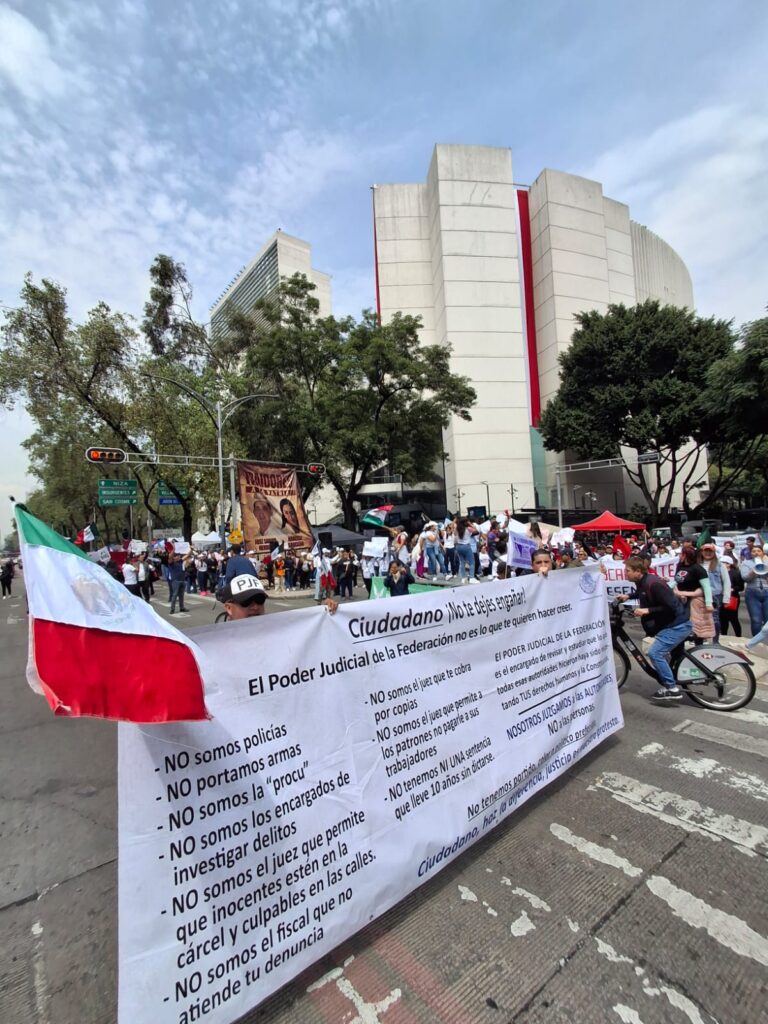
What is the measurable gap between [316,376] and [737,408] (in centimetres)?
2298

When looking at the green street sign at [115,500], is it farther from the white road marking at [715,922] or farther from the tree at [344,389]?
the white road marking at [715,922]

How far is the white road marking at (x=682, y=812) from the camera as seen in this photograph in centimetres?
305

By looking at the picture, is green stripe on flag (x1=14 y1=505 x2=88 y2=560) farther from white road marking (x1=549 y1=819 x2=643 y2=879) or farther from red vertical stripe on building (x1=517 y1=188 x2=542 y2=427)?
red vertical stripe on building (x1=517 y1=188 x2=542 y2=427)

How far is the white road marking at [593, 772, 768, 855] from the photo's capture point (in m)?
3.05

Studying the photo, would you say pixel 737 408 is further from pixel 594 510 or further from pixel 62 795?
pixel 594 510

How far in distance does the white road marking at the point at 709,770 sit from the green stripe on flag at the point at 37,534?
4.28 meters

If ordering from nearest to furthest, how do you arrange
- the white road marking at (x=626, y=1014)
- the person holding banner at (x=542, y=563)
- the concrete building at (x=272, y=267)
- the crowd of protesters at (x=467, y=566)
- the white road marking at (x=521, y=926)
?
the white road marking at (x=626, y=1014), the white road marking at (x=521, y=926), the person holding banner at (x=542, y=563), the crowd of protesters at (x=467, y=566), the concrete building at (x=272, y=267)

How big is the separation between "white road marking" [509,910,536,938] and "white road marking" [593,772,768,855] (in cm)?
132

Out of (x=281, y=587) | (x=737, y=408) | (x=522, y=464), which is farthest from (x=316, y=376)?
(x=522, y=464)

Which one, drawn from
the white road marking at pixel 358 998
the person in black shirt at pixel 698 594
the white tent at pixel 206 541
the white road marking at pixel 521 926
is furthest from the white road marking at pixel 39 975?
the white tent at pixel 206 541

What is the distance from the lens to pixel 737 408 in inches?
925

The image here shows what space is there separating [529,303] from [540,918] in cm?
6595

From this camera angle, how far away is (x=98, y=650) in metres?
1.71

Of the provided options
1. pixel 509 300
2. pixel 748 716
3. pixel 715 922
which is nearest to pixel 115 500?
pixel 748 716
